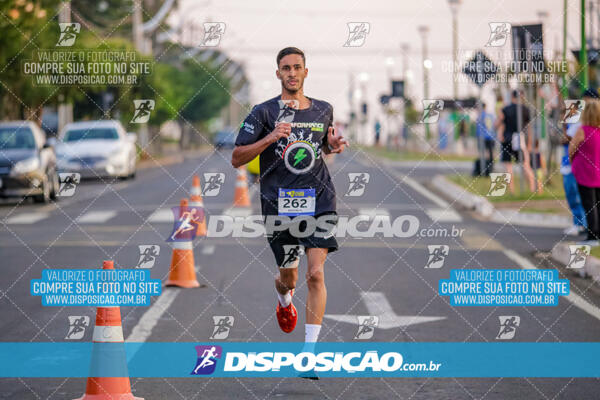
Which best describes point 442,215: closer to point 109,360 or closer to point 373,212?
point 373,212

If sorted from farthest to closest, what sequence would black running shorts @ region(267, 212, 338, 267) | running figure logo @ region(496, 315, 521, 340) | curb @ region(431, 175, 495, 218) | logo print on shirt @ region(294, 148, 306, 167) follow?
curb @ region(431, 175, 495, 218), running figure logo @ region(496, 315, 521, 340), black running shorts @ region(267, 212, 338, 267), logo print on shirt @ region(294, 148, 306, 167)

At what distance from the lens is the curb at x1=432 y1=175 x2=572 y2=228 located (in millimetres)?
18562

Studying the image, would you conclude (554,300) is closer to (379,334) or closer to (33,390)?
(379,334)

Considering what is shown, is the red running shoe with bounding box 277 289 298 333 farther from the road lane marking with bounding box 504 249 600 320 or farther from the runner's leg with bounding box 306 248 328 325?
the road lane marking with bounding box 504 249 600 320

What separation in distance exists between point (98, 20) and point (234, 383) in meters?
68.0

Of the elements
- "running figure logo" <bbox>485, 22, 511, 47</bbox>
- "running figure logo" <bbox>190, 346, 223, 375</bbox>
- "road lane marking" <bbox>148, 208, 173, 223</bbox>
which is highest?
"running figure logo" <bbox>485, 22, 511, 47</bbox>

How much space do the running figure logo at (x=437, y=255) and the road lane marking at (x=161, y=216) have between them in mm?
5242

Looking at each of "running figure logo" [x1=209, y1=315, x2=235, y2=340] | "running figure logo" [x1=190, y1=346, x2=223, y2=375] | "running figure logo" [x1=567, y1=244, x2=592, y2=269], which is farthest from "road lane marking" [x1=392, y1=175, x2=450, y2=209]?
"running figure logo" [x1=190, y1=346, x2=223, y2=375]

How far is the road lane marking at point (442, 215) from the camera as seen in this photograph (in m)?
19.9

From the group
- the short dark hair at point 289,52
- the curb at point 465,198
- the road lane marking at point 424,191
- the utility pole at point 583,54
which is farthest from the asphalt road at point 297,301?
the utility pole at point 583,54

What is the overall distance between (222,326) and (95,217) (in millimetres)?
11908

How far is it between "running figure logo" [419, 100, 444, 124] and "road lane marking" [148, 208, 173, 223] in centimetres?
850

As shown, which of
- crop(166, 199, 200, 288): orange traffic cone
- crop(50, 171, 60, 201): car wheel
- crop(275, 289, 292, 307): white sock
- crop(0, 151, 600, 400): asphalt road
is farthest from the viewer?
crop(50, 171, 60, 201): car wheel

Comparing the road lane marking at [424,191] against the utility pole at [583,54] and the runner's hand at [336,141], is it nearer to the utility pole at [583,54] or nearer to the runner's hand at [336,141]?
the utility pole at [583,54]
